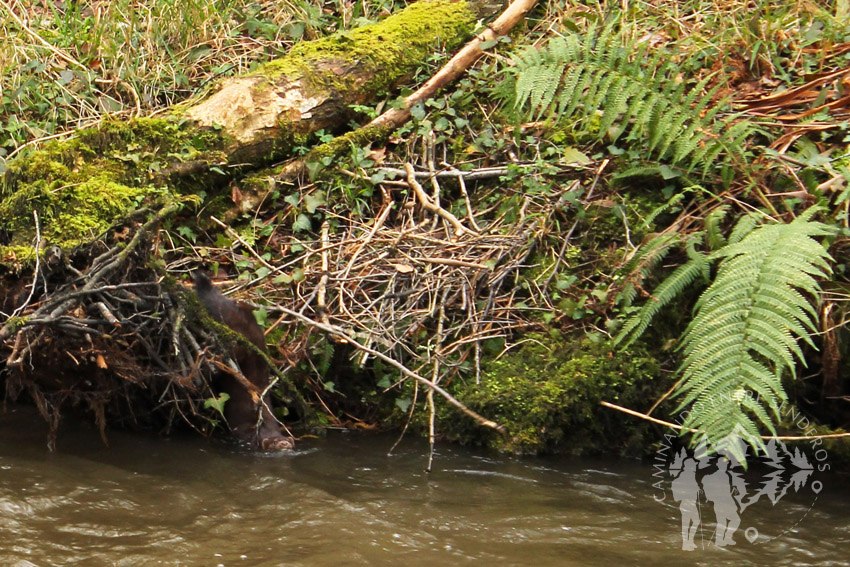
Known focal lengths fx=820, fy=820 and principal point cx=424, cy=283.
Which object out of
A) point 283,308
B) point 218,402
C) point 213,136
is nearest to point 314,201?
point 213,136

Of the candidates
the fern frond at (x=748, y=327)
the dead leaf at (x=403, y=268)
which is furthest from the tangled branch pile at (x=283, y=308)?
the fern frond at (x=748, y=327)

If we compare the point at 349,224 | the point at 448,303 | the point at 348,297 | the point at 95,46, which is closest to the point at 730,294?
the point at 448,303

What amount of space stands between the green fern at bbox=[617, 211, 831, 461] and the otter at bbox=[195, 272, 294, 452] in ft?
5.73

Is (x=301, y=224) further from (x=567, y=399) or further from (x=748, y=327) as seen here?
(x=748, y=327)

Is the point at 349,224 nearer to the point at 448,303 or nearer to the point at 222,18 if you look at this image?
the point at 448,303

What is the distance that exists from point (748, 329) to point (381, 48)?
305 cm

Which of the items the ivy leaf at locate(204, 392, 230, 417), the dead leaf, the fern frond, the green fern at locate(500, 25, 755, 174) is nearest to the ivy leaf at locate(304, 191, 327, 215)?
the dead leaf

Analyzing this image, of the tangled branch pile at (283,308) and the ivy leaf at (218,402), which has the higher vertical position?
the tangled branch pile at (283,308)

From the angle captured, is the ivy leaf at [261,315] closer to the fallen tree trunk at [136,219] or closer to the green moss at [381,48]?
the fallen tree trunk at [136,219]

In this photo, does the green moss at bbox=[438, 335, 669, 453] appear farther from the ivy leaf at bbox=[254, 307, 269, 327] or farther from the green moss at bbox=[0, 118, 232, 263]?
the green moss at bbox=[0, 118, 232, 263]

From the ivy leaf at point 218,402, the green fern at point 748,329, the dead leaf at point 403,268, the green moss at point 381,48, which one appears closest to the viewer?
the green fern at point 748,329

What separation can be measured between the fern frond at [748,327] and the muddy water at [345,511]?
1.34 feet

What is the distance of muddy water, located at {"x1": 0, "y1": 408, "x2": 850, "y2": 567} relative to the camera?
8.52ft

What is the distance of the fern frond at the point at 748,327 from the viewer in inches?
115
